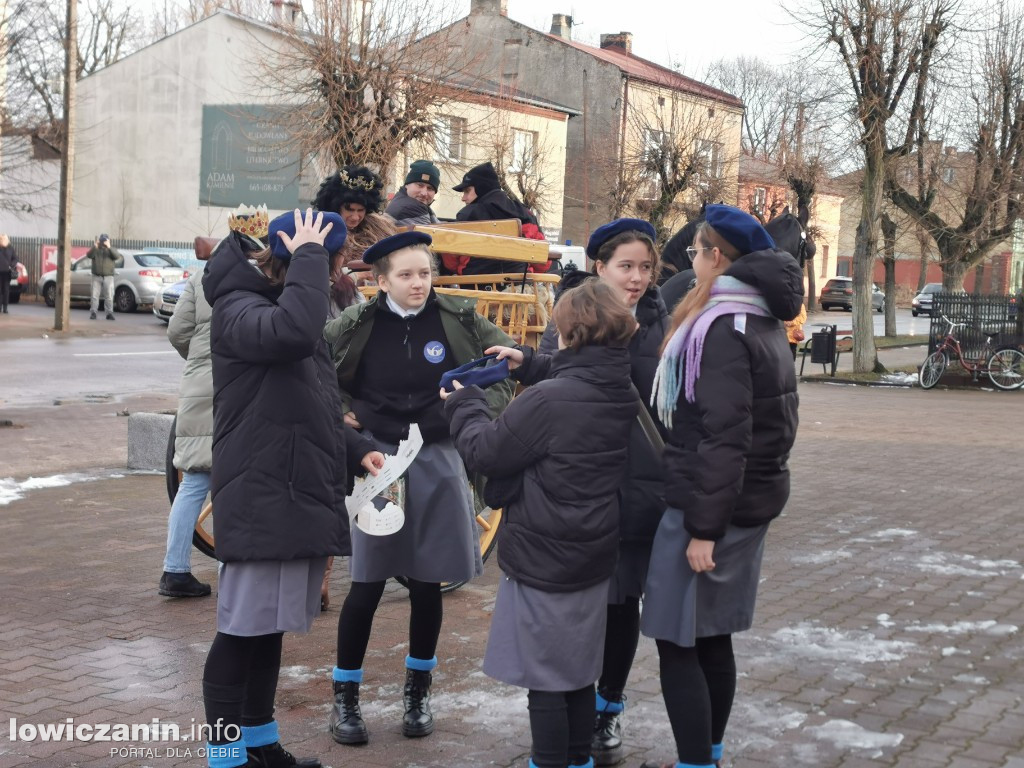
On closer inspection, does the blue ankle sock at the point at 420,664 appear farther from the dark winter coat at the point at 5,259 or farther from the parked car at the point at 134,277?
the parked car at the point at 134,277

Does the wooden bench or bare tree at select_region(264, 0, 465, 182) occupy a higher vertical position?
bare tree at select_region(264, 0, 465, 182)

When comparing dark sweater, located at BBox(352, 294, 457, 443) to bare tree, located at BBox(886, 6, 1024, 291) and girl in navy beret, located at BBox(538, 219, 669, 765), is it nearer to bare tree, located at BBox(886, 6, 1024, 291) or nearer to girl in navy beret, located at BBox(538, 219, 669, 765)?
girl in navy beret, located at BBox(538, 219, 669, 765)

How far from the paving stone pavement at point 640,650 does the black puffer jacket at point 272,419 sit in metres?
0.91

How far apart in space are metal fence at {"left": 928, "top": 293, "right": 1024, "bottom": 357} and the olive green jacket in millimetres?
18225

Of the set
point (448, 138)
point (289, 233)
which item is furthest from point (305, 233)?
point (448, 138)

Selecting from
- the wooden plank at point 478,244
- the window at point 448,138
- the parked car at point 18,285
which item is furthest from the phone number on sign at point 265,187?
the wooden plank at point 478,244

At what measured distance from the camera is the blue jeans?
603 centimetres

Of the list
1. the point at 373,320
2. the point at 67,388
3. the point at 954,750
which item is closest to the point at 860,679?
the point at 954,750

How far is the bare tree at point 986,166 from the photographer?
25.6 m

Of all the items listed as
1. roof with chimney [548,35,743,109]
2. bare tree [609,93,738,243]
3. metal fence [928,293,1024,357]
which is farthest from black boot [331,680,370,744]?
roof with chimney [548,35,743,109]

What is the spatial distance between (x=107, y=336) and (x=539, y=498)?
22.2 meters

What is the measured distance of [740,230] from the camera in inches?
145

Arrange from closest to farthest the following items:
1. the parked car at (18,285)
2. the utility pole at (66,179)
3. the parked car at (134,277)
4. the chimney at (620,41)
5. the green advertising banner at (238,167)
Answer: the utility pole at (66,179), the parked car at (134,277), the parked car at (18,285), the green advertising banner at (238,167), the chimney at (620,41)

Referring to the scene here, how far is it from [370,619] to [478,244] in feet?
8.59
